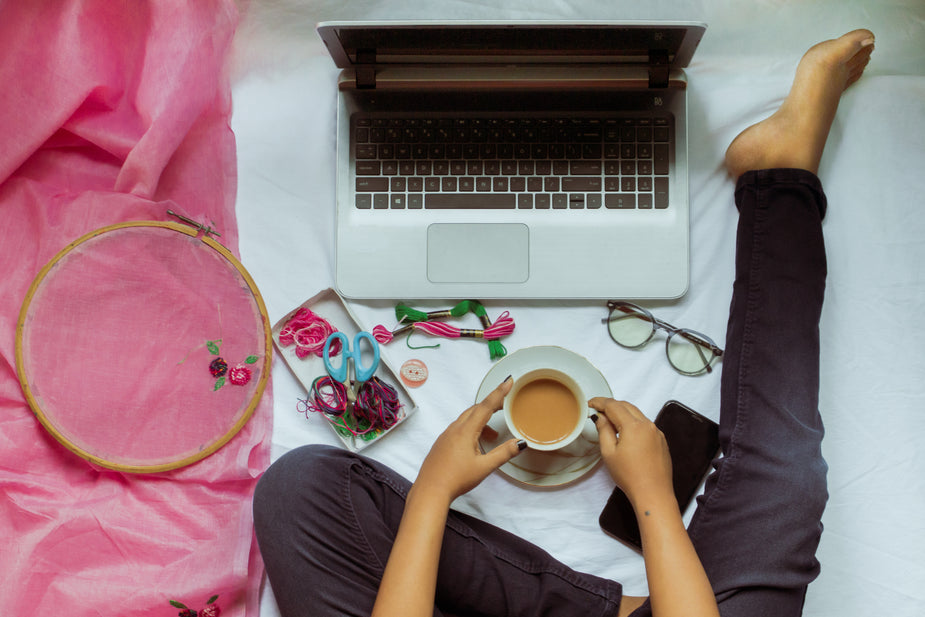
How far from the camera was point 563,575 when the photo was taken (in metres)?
0.83

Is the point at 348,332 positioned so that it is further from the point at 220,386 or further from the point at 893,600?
the point at 893,600

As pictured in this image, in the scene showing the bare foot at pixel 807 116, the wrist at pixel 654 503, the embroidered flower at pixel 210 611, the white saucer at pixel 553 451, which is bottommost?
the embroidered flower at pixel 210 611

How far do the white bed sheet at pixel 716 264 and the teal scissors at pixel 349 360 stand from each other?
0.04 meters

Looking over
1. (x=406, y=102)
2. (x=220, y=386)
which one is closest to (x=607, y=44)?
(x=406, y=102)

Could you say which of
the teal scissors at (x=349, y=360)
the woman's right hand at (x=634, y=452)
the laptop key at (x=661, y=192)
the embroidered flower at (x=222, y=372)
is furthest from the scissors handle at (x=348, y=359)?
the laptop key at (x=661, y=192)

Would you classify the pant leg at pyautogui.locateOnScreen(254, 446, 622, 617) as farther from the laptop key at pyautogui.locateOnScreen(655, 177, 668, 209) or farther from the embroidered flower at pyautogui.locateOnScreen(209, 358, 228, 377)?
the laptop key at pyautogui.locateOnScreen(655, 177, 668, 209)

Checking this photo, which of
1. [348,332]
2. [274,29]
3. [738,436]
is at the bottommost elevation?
[738,436]

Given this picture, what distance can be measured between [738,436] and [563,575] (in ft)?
0.84

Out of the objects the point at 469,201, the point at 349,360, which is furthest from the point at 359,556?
the point at 469,201

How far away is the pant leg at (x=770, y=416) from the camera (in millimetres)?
771

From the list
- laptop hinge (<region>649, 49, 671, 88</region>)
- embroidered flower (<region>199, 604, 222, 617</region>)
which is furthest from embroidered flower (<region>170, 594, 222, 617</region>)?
laptop hinge (<region>649, 49, 671, 88</region>)

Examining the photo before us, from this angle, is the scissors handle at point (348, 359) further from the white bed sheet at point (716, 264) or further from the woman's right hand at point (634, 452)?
the woman's right hand at point (634, 452)

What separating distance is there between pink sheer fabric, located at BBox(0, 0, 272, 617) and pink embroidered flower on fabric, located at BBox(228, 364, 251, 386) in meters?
0.02

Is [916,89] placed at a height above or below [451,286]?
above
